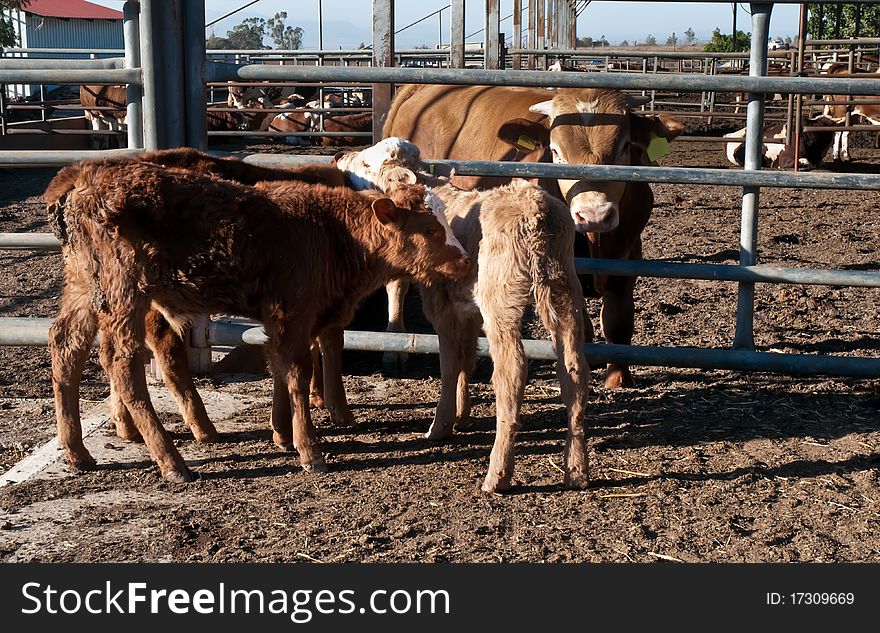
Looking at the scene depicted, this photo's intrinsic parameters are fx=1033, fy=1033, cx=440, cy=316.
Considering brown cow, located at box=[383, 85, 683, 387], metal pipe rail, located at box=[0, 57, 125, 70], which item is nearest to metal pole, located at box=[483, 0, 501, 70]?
brown cow, located at box=[383, 85, 683, 387]

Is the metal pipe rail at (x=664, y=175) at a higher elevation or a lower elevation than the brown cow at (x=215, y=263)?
higher

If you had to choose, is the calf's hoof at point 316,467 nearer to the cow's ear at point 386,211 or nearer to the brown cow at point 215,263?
the brown cow at point 215,263

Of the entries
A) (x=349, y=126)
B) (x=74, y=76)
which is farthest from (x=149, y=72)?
(x=349, y=126)

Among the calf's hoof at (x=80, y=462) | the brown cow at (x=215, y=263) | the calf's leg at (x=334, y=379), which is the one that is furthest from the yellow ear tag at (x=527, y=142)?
the calf's hoof at (x=80, y=462)

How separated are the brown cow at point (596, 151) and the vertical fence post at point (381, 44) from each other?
694 mm

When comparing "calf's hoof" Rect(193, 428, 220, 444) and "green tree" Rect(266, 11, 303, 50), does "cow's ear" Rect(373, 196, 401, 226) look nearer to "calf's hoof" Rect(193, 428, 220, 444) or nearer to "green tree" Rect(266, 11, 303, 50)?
"calf's hoof" Rect(193, 428, 220, 444)

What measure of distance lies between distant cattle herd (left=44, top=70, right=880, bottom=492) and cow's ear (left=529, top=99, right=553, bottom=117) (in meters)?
1.24

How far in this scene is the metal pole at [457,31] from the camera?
10.4 meters

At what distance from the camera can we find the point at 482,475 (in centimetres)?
444

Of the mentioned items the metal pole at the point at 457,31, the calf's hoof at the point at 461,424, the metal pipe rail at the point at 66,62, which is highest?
the metal pole at the point at 457,31

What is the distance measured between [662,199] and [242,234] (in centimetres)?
948

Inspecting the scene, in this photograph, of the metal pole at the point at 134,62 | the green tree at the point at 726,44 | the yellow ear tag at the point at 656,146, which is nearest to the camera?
the metal pole at the point at 134,62

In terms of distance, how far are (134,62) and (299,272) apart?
1.81m

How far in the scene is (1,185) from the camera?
14211 millimetres
